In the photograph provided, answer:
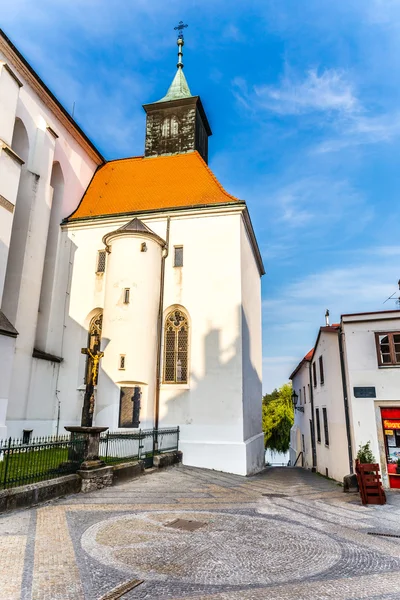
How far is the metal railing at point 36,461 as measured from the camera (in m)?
7.57

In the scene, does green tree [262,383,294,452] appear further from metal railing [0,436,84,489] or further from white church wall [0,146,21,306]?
metal railing [0,436,84,489]

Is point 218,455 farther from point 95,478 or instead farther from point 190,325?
point 95,478

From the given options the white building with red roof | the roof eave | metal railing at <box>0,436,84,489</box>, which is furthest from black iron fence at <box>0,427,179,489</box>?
the roof eave

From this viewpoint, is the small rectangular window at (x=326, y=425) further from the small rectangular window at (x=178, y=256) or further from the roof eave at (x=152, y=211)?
the roof eave at (x=152, y=211)

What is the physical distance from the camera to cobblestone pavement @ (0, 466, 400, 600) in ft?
14.2

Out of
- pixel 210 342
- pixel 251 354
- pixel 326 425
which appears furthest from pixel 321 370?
pixel 210 342

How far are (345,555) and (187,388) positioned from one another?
36.5 ft

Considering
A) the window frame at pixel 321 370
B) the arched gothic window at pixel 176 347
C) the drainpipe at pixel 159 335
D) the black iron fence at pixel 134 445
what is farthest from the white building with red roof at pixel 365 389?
the drainpipe at pixel 159 335

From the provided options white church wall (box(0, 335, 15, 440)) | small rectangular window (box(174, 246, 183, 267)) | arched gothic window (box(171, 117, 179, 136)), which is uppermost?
arched gothic window (box(171, 117, 179, 136))

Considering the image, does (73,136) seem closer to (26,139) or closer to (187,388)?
(26,139)

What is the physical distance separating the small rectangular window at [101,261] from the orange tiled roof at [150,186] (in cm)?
206

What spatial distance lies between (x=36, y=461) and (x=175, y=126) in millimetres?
22415

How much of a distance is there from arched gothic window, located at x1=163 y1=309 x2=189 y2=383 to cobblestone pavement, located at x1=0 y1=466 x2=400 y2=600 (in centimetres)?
756

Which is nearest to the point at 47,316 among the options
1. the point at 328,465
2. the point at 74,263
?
the point at 74,263
